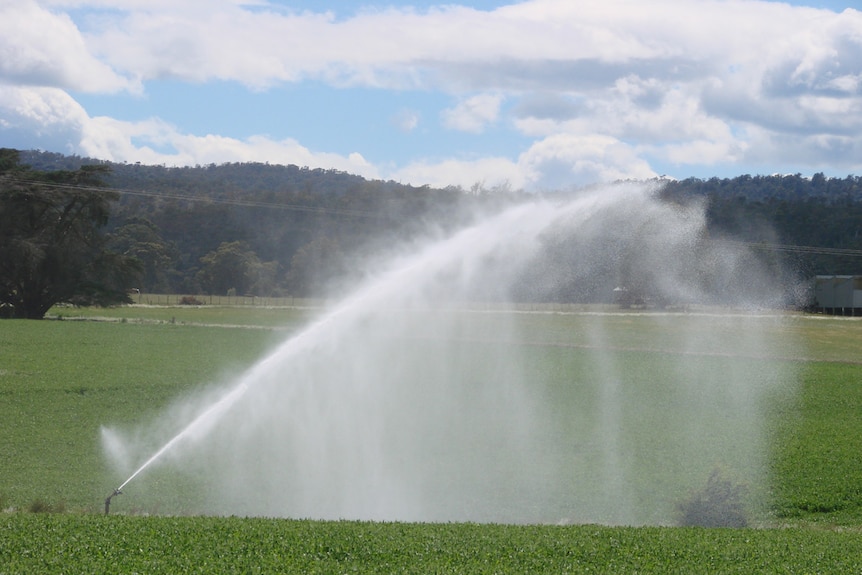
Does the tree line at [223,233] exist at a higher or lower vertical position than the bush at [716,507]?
higher

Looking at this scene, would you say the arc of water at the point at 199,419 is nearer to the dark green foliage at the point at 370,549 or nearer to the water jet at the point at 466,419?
the water jet at the point at 466,419

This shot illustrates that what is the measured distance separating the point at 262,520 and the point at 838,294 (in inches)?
3962

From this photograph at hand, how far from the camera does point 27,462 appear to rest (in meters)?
21.6

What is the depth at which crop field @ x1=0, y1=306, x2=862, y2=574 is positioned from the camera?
11.1m

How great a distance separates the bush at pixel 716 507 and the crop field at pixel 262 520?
0.86 m

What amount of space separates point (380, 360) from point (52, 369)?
14.0 metres

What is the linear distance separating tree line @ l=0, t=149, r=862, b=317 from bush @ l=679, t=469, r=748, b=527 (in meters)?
25.9

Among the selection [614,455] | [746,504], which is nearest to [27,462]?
[614,455]

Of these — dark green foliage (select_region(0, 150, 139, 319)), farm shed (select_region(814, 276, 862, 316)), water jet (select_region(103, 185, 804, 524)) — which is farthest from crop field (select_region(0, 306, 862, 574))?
farm shed (select_region(814, 276, 862, 316))

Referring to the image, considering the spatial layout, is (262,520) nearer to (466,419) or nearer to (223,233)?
(466,419)

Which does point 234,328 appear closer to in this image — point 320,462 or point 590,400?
point 590,400

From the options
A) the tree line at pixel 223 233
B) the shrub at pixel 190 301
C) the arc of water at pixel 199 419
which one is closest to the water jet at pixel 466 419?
the arc of water at pixel 199 419

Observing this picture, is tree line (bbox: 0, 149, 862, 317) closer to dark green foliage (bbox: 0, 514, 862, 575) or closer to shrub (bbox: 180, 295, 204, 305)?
shrub (bbox: 180, 295, 204, 305)

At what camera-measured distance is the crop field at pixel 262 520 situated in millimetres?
11148
